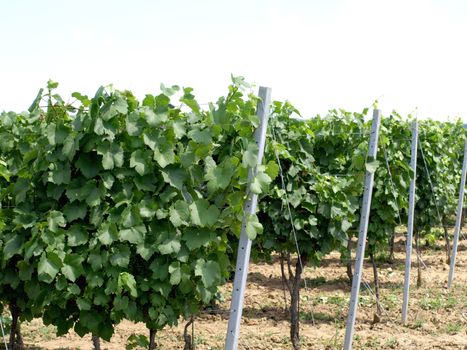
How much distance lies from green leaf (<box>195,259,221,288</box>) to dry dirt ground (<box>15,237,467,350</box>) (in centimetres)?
147

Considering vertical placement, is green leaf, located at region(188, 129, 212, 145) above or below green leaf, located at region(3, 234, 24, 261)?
above

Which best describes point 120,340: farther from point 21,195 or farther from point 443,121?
point 443,121

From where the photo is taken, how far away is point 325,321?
27.1 feet

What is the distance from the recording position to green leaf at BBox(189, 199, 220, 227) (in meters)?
4.02

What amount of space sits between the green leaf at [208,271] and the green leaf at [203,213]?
274 millimetres

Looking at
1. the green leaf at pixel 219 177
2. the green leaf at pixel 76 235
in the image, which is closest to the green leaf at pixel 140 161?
the green leaf at pixel 219 177

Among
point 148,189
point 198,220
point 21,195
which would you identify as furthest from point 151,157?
point 21,195

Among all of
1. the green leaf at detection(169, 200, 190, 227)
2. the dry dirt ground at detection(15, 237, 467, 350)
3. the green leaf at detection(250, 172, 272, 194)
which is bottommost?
the dry dirt ground at detection(15, 237, 467, 350)

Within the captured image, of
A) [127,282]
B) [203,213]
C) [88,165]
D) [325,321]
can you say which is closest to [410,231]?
[325,321]

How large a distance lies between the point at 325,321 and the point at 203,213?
15.3ft

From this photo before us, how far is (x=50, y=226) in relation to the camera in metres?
4.01

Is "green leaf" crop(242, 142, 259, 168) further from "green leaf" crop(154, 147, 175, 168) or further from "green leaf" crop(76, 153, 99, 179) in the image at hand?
"green leaf" crop(76, 153, 99, 179)

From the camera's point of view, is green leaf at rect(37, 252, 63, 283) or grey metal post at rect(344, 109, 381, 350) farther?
grey metal post at rect(344, 109, 381, 350)

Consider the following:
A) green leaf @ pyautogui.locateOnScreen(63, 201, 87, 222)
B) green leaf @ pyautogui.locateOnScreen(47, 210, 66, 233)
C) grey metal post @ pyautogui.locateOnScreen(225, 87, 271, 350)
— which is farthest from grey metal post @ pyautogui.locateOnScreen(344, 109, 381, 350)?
green leaf @ pyautogui.locateOnScreen(47, 210, 66, 233)
